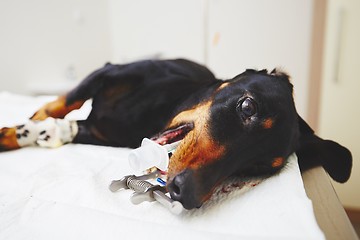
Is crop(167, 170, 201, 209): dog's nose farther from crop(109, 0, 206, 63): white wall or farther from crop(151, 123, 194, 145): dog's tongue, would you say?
crop(109, 0, 206, 63): white wall

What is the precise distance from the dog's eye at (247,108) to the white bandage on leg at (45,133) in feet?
2.40

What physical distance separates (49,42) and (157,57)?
117 cm

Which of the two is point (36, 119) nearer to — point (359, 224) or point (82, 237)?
point (82, 237)

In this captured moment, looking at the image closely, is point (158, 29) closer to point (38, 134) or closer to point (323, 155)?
point (38, 134)

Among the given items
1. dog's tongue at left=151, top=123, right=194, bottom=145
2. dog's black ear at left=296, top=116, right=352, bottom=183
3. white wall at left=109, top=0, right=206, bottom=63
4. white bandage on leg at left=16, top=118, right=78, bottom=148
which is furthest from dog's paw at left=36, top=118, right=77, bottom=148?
white wall at left=109, top=0, right=206, bottom=63

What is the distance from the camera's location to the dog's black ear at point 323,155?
3.34 ft

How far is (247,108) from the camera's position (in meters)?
0.78

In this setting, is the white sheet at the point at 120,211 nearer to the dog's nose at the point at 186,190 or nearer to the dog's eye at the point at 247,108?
the dog's nose at the point at 186,190

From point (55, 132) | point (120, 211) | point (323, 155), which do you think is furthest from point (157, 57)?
point (120, 211)

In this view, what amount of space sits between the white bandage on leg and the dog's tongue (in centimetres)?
49

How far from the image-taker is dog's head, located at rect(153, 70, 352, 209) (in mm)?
664

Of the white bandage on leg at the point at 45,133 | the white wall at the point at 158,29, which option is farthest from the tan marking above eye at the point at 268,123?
the white wall at the point at 158,29

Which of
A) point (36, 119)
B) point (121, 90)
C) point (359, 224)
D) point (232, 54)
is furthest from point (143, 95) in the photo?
point (232, 54)

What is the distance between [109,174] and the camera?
2.97 ft
